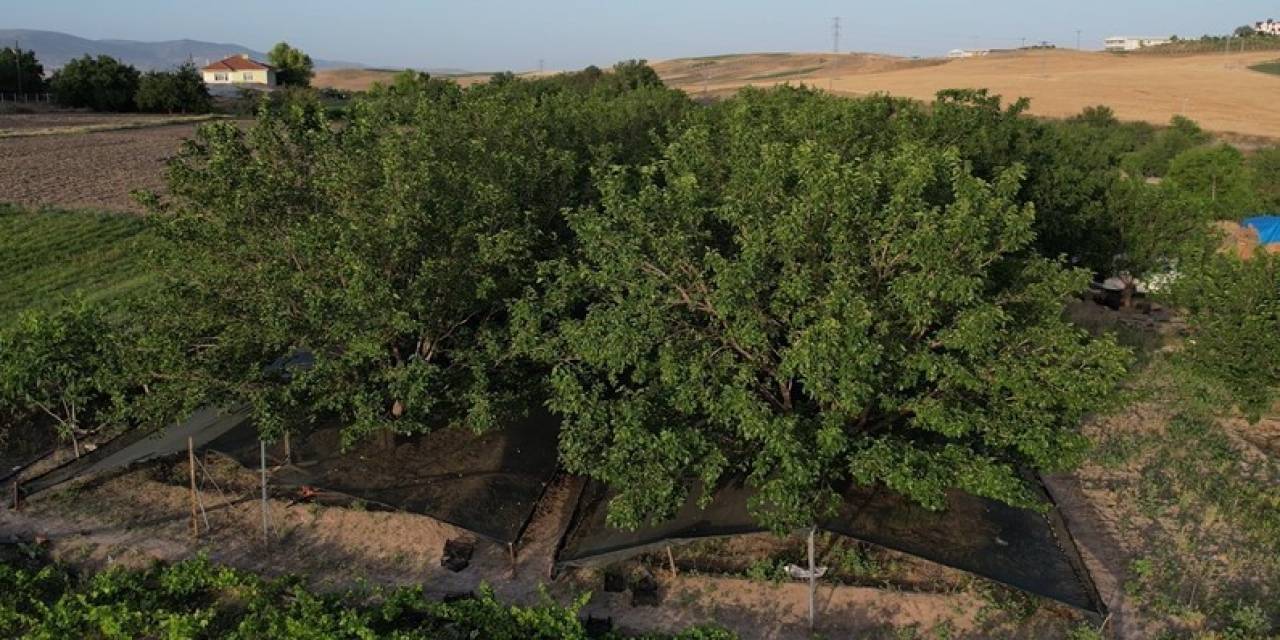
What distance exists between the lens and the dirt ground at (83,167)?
35.8m

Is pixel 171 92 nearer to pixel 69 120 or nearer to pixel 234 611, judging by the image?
pixel 69 120

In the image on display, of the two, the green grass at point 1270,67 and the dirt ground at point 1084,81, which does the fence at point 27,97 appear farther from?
the green grass at point 1270,67

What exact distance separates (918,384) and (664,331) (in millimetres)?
3375

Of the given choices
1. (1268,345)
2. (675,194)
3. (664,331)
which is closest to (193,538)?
(664,331)

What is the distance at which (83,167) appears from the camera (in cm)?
4369

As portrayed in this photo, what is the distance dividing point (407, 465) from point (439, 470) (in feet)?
1.74

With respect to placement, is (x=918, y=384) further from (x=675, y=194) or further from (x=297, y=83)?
(x=297, y=83)

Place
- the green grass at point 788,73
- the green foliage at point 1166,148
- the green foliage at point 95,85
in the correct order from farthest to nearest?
1. the green grass at point 788,73
2. the green foliage at point 95,85
3. the green foliage at point 1166,148

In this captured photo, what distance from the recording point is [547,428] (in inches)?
603

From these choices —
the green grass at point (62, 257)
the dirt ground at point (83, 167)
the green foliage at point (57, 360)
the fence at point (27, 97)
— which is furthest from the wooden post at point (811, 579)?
the fence at point (27, 97)

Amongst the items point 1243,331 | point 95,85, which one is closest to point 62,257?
point 1243,331

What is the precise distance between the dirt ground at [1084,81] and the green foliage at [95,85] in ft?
188

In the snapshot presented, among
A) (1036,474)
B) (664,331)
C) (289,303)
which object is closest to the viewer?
(664,331)

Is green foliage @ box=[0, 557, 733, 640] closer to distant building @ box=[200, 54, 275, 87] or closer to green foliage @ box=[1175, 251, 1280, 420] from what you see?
green foliage @ box=[1175, 251, 1280, 420]
